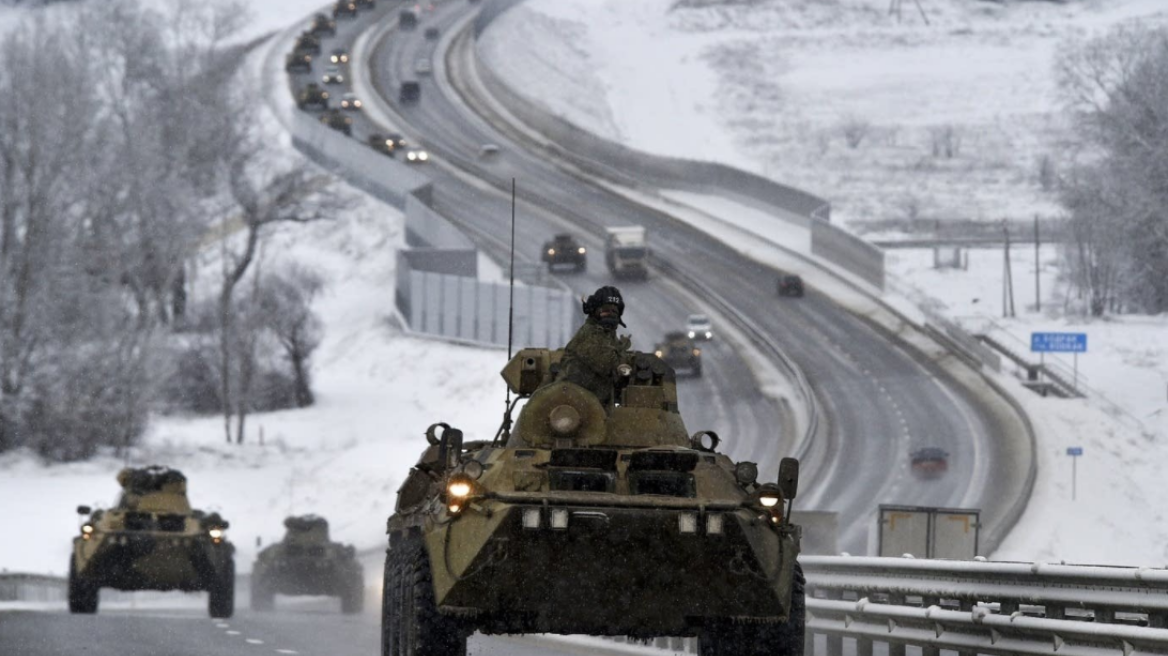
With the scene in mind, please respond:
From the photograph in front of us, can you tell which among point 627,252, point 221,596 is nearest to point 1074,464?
point 627,252

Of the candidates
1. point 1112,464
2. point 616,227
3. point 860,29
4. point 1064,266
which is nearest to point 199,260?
point 616,227

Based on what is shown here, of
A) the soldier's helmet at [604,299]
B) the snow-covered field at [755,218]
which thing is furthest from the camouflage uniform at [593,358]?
the snow-covered field at [755,218]

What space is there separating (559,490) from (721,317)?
204 ft

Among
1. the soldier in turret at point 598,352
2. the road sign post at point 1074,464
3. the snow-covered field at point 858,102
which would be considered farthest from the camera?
the snow-covered field at point 858,102

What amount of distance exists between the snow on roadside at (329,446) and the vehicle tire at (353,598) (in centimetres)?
1203

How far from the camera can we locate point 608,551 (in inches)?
501

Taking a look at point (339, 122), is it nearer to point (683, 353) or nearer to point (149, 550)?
point (683, 353)

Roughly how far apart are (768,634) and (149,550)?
1530 cm

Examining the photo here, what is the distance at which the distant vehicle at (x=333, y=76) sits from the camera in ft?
381

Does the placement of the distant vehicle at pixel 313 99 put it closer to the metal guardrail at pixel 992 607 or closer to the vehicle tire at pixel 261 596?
the vehicle tire at pixel 261 596

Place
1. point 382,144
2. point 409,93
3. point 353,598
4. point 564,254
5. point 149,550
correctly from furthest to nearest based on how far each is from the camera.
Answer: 1. point 409,93
2. point 382,144
3. point 564,254
4. point 353,598
5. point 149,550

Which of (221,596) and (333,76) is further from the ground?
(333,76)

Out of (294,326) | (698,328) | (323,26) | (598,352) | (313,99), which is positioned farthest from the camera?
(323,26)

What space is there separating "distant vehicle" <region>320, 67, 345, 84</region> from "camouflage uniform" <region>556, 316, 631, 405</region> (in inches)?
4052
